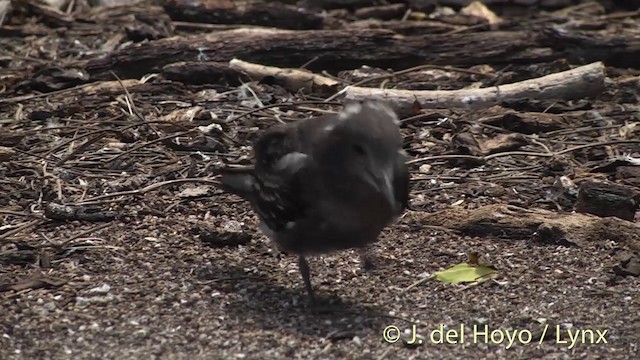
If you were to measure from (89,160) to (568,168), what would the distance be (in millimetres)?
3483

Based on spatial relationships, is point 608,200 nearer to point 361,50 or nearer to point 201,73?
point 361,50

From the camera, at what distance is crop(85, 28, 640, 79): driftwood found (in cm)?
953

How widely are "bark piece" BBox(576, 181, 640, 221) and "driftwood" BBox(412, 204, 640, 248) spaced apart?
0.30 feet

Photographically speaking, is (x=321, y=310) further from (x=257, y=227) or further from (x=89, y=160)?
(x=89, y=160)

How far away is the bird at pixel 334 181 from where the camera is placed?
544cm

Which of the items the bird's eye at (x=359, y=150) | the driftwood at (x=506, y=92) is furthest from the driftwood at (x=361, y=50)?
the bird's eye at (x=359, y=150)

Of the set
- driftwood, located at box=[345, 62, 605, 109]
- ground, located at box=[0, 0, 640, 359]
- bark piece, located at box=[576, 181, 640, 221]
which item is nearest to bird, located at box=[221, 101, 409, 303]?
ground, located at box=[0, 0, 640, 359]

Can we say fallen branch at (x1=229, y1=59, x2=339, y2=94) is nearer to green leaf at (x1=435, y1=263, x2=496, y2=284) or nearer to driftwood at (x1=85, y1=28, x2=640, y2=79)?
driftwood at (x1=85, y1=28, x2=640, y2=79)

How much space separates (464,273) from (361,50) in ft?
12.9

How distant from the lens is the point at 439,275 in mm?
6176

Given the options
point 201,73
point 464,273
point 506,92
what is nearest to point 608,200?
point 464,273

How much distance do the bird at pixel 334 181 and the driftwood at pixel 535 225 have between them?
108 cm

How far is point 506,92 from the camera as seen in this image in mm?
8898

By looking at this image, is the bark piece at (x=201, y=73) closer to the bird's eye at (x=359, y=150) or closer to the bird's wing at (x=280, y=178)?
the bird's wing at (x=280, y=178)
